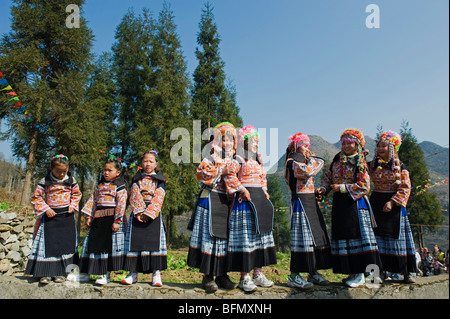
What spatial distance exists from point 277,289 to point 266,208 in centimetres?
Result: 88

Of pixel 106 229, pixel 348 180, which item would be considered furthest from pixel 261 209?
pixel 106 229

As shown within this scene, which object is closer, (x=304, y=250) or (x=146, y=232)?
(x=304, y=250)

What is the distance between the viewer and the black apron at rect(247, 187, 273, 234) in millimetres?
3277

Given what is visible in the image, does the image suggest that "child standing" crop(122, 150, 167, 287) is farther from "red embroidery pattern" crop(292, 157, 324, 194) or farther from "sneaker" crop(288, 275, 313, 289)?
"red embroidery pattern" crop(292, 157, 324, 194)

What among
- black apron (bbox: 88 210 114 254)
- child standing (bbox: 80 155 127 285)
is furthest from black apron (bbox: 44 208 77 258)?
black apron (bbox: 88 210 114 254)

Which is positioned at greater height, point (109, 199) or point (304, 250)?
point (109, 199)

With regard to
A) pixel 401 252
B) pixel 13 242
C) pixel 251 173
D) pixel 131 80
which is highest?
pixel 131 80

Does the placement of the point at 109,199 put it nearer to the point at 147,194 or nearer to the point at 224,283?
the point at 147,194

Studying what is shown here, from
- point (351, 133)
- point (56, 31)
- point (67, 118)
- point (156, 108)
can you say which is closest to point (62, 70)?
point (56, 31)

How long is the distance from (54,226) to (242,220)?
2.53m

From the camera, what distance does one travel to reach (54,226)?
150 inches
